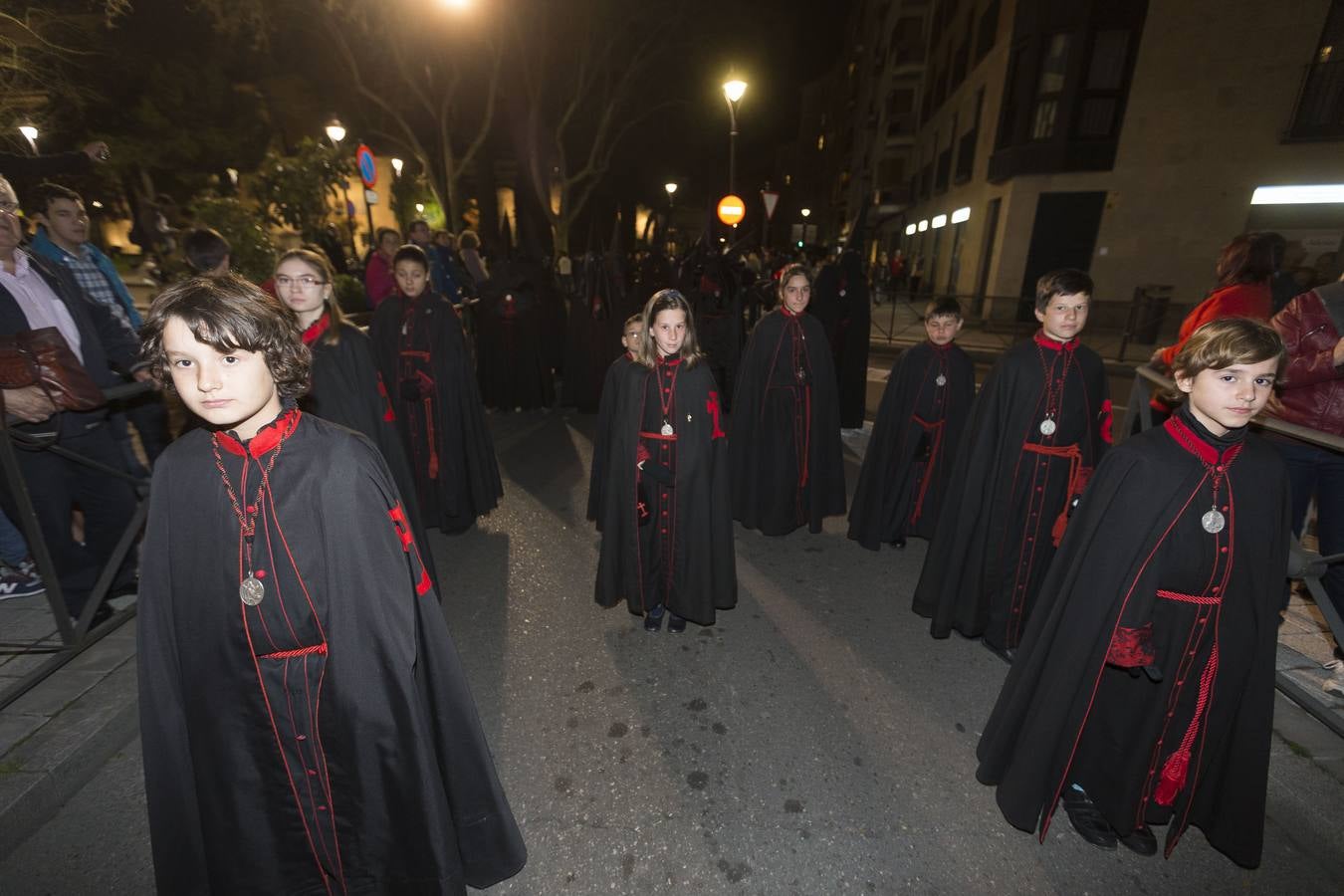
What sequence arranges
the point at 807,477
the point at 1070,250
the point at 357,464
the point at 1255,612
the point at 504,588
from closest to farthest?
the point at 357,464, the point at 1255,612, the point at 504,588, the point at 807,477, the point at 1070,250

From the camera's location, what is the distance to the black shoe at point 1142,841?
2.50m

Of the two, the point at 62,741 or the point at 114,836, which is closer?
the point at 114,836

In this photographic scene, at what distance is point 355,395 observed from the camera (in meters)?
3.60

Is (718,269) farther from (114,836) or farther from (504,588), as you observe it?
(114,836)

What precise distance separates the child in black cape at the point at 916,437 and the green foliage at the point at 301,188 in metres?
16.1

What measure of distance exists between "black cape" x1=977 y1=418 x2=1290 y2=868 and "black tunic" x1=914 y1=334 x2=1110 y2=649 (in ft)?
3.69

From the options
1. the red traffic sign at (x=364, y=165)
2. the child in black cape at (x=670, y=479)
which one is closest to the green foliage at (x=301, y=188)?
the red traffic sign at (x=364, y=165)

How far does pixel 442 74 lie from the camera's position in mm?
17859

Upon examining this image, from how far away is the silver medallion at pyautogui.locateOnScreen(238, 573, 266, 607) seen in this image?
5.67 ft

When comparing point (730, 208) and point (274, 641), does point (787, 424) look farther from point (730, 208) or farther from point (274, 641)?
point (730, 208)

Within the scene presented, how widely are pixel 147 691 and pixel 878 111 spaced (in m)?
44.7

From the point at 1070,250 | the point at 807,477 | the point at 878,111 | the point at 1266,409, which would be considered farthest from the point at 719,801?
the point at 878,111

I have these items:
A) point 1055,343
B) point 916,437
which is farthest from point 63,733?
point 916,437

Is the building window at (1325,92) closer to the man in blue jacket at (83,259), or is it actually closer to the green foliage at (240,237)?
the man in blue jacket at (83,259)
